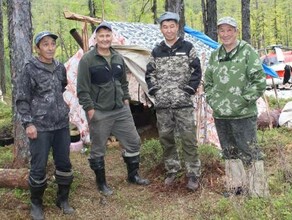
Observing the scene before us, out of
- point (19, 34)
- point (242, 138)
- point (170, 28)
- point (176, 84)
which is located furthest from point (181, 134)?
point (19, 34)

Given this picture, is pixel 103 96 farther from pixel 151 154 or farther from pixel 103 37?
pixel 151 154

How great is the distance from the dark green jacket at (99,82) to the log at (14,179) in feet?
3.80

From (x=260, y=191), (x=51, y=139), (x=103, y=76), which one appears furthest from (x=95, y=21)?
(x=260, y=191)

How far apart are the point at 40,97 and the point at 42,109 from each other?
0.13 m

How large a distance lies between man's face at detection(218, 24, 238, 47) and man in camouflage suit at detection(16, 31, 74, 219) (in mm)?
1810

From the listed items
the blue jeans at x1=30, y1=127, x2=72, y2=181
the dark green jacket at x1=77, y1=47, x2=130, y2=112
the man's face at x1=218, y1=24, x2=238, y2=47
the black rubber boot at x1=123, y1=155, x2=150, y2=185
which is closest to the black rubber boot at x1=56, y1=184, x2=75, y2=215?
the blue jeans at x1=30, y1=127, x2=72, y2=181

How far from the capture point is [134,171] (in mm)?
5605

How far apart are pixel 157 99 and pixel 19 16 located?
85.6 inches

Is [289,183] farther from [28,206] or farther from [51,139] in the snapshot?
[28,206]

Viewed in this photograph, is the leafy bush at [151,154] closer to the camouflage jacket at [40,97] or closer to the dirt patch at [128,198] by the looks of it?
the dirt patch at [128,198]

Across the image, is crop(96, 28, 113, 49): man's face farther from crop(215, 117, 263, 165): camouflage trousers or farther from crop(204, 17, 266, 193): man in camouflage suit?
crop(215, 117, 263, 165): camouflage trousers

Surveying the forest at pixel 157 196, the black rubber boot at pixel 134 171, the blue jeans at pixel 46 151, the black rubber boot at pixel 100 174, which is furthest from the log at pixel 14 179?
the black rubber boot at pixel 134 171

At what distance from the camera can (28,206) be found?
467cm

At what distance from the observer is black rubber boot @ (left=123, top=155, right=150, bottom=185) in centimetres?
551
